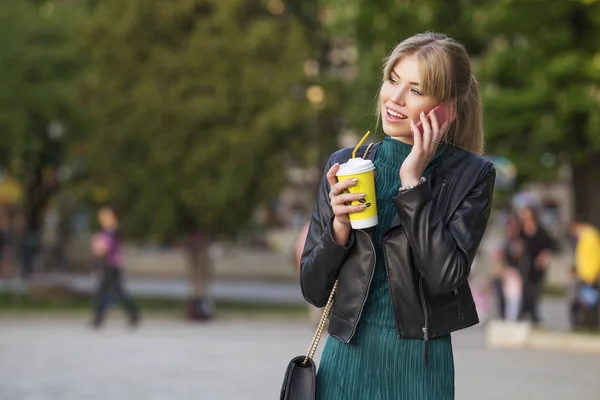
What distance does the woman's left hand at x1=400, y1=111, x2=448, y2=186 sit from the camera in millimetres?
3375

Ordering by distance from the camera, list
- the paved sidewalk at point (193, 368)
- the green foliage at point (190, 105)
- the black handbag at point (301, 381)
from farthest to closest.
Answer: the green foliage at point (190, 105), the paved sidewalk at point (193, 368), the black handbag at point (301, 381)

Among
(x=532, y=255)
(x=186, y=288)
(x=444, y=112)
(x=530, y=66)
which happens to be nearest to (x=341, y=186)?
(x=444, y=112)

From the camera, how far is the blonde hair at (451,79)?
347cm

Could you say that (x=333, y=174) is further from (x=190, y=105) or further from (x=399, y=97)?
(x=190, y=105)

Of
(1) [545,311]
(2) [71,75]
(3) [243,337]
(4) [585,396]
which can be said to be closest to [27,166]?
(2) [71,75]

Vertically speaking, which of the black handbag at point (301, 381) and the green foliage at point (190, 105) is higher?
the green foliage at point (190, 105)

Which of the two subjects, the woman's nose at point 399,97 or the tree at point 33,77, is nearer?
the woman's nose at point 399,97

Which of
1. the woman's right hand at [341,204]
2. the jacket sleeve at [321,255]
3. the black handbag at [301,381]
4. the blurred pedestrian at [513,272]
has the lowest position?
the blurred pedestrian at [513,272]

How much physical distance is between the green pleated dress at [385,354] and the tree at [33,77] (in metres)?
25.0

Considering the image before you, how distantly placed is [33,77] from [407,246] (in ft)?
91.1

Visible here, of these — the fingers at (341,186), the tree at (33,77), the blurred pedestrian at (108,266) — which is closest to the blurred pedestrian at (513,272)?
the blurred pedestrian at (108,266)

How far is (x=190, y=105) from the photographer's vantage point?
2453 cm

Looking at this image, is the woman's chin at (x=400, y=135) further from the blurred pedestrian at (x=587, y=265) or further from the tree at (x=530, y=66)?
the blurred pedestrian at (x=587, y=265)

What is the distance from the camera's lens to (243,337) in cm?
1853
